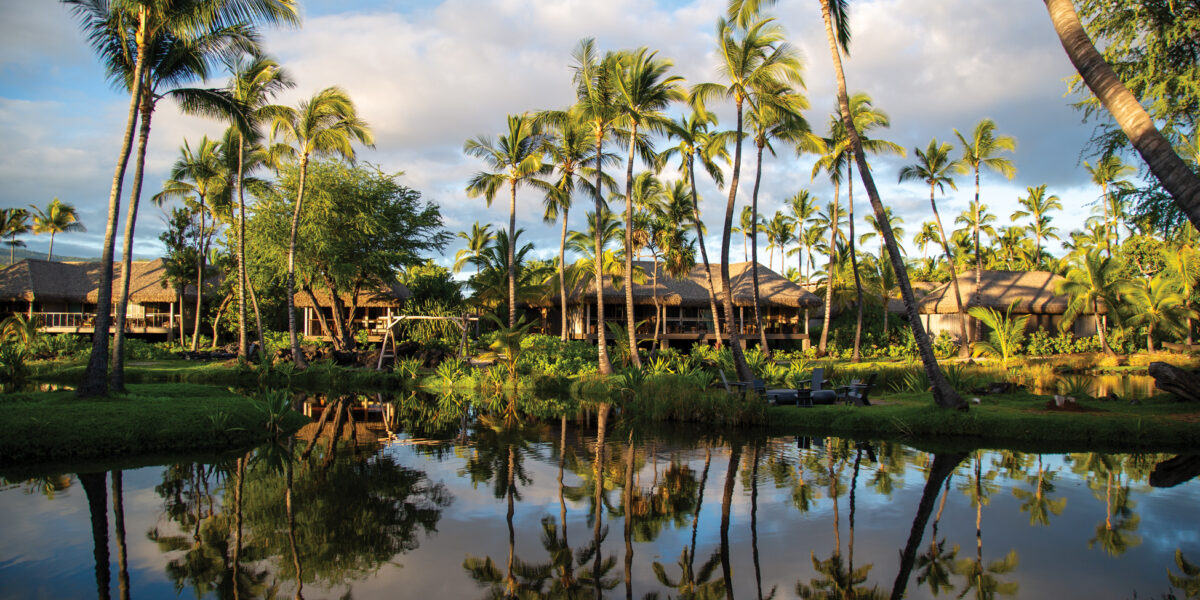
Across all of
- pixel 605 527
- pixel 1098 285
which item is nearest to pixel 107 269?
pixel 605 527

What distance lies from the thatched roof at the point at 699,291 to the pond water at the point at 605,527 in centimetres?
2331

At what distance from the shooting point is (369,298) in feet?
128

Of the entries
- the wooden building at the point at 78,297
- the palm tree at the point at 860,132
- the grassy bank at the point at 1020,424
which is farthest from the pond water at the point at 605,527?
the wooden building at the point at 78,297

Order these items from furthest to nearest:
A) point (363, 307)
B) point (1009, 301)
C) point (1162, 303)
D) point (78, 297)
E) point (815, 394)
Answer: point (363, 307)
point (78, 297)
point (1009, 301)
point (1162, 303)
point (815, 394)

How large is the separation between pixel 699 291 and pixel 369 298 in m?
18.4

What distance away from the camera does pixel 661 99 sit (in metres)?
23.5

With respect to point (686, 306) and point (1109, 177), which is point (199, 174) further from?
point (1109, 177)

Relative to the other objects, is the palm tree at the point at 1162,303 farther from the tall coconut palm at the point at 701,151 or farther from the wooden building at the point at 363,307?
the wooden building at the point at 363,307

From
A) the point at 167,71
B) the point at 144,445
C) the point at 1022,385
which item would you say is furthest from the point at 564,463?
the point at 1022,385

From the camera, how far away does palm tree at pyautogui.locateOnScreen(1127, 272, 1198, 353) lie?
29.5 meters

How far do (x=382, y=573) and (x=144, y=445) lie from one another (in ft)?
25.6

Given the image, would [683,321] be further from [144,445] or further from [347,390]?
[144,445]

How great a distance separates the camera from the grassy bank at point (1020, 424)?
1250 centimetres

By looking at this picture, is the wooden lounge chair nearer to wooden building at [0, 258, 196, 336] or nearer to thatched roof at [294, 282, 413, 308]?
thatched roof at [294, 282, 413, 308]
